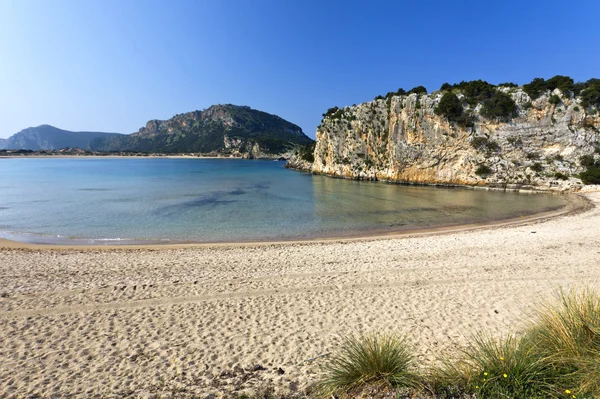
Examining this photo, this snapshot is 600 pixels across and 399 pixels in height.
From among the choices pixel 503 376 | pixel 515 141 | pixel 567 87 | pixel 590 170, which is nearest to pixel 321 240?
pixel 503 376

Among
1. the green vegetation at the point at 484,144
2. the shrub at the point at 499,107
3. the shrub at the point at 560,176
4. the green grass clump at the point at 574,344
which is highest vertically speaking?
the shrub at the point at 499,107

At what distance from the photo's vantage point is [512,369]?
3246mm

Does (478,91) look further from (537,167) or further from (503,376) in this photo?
(503,376)

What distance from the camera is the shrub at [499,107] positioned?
3978 cm

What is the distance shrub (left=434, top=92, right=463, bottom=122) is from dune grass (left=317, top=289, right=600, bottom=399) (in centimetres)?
4560

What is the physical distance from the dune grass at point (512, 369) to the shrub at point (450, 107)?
150 ft

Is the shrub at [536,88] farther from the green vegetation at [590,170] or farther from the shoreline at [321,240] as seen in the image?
the shoreline at [321,240]

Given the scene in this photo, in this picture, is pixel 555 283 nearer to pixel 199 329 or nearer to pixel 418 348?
pixel 418 348

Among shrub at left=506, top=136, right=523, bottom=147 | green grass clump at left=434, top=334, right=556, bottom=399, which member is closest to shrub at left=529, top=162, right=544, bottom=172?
shrub at left=506, top=136, right=523, bottom=147

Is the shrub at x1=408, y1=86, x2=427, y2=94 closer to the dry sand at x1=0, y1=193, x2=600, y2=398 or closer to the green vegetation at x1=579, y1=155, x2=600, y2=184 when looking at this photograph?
the green vegetation at x1=579, y1=155, x2=600, y2=184

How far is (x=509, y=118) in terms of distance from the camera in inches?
1594

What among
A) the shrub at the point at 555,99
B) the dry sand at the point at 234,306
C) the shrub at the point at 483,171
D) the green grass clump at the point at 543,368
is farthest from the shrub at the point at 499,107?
the green grass clump at the point at 543,368

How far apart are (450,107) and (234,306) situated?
151 feet

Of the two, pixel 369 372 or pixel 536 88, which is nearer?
pixel 369 372
